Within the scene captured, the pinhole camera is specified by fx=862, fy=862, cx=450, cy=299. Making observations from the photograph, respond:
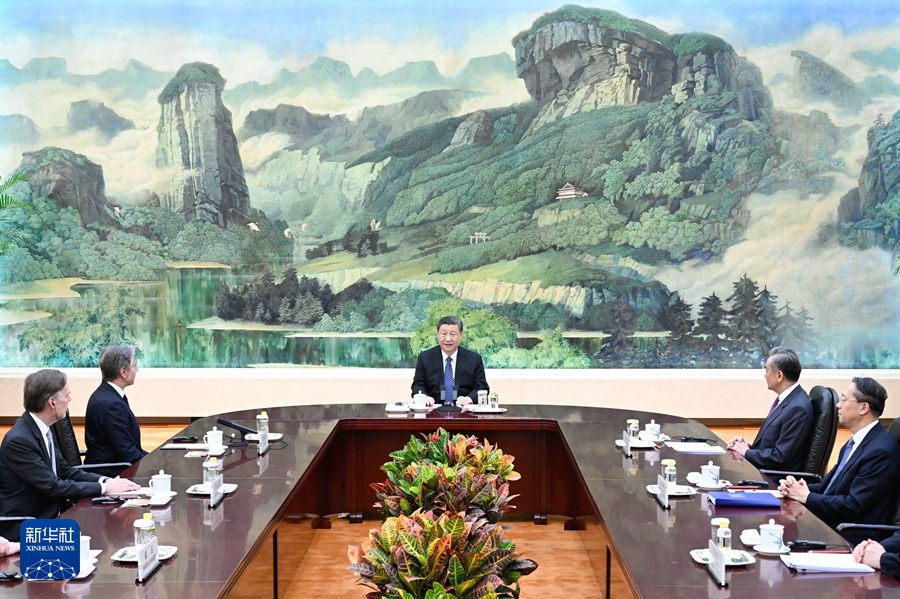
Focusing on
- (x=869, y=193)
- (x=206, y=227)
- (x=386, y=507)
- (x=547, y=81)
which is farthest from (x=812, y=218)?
(x=386, y=507)

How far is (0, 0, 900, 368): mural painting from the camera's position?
8742 mm

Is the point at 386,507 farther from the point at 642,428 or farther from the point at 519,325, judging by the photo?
the point at 519,325

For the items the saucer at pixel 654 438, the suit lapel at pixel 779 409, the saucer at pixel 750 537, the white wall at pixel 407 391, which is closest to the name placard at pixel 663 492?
the saucer at pixel 750 537

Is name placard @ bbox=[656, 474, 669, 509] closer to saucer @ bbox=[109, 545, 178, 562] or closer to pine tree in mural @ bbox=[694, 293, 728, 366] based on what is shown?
saucer @ bbox=[109, 545, 178, 562]

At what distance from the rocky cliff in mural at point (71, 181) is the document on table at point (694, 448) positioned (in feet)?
21.6

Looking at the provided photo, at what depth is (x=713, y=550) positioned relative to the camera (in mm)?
2520

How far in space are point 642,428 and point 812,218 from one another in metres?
4.69

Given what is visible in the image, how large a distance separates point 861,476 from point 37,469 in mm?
3353

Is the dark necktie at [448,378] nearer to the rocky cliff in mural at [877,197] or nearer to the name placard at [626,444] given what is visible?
the name placard at [626,444]

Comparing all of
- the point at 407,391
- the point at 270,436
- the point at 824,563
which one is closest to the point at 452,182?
the point at 407,391

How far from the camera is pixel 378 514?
531 cm

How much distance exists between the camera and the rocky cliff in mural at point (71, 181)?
886cm

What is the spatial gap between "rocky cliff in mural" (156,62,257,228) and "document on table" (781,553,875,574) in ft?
23.9

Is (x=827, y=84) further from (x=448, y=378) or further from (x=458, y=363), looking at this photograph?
(x=448, y=378)
